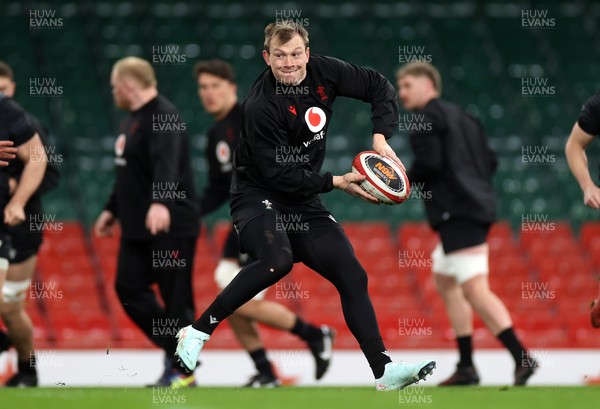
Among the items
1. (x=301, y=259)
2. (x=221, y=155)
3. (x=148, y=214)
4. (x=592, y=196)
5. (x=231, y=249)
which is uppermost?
(x=221, y=155)

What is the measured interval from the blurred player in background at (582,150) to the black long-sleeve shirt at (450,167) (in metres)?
1.47

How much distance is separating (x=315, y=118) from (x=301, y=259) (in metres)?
0.76

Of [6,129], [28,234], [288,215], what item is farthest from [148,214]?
[288,215]

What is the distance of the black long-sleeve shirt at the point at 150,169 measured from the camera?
24.0 ft

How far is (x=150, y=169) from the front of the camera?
752 cm

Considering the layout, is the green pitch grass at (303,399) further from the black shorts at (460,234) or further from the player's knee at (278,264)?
the black shorts at (460,234)

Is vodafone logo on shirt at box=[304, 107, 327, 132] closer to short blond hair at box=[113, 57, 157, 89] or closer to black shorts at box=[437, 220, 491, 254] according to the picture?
short blond hair at box=[113, 57, 157, 89]

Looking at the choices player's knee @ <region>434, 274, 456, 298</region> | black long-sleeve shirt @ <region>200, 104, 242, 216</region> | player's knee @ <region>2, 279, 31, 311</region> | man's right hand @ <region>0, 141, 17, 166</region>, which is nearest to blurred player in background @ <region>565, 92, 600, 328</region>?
player's knee @ <region>434, 274, 456, 298</region>

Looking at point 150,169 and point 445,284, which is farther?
point 445,284

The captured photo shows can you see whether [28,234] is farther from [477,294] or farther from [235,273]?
[477,294]

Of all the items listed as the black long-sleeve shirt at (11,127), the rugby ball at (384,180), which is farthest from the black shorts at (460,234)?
the black long-sleeve shirt at (11,127)

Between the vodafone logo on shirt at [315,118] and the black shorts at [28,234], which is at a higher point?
the vodafone logo on shirt at [315,118]

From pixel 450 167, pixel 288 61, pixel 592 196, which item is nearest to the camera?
pixel 288 61

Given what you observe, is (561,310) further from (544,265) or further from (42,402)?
(42,402)
